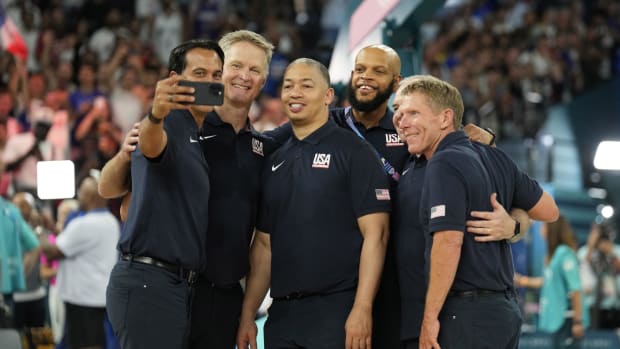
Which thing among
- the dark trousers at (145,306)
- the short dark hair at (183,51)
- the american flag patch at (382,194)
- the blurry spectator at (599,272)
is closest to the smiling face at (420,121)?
the american flag patch at (382,194)

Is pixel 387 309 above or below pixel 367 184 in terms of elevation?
below

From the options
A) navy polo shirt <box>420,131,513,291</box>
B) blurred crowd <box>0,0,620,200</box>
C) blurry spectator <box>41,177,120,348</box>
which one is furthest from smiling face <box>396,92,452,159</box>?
blurry spectator <box>41,177,120,348</box>

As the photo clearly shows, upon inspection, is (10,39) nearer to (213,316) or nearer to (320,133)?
(320,133)

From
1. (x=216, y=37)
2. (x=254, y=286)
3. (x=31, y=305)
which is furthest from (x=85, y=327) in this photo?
(x=216, y=37)

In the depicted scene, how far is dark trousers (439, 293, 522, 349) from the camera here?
5.16 m

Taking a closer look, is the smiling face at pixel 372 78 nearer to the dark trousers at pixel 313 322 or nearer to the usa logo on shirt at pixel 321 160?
the usa logo on shirt at pixel 321 160

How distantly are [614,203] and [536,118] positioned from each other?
86.8 inches

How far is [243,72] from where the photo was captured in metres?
5.92

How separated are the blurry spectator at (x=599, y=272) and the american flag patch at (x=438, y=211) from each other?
29.6 feet

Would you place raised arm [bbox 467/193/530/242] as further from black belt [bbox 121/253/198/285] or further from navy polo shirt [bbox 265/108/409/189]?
black belt [bbox 121/253/198/285]

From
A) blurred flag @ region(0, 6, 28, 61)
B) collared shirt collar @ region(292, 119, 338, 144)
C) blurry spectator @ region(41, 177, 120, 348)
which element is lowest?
blurry spectator @ region(41, 177, 120, 348)

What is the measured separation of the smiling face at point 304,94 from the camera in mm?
5770

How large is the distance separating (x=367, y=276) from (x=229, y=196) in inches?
33.2

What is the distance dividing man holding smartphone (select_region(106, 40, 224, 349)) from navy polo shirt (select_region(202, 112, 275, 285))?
30 cm
